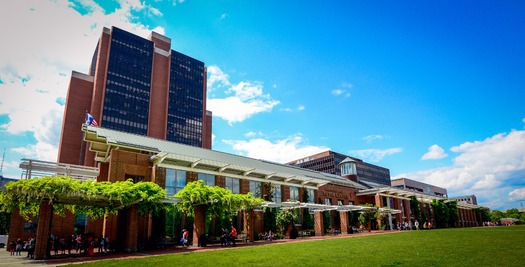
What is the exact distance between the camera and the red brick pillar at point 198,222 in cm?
2353

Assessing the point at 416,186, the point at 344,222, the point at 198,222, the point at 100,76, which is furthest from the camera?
the point at 416,186

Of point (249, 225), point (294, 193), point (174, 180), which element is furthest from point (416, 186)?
point (174, 180)

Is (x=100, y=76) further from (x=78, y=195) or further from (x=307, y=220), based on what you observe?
(x=78, y=195)

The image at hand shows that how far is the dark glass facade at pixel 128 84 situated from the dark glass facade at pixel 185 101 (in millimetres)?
7916

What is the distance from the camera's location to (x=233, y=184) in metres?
33.2

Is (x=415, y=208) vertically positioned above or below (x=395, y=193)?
below

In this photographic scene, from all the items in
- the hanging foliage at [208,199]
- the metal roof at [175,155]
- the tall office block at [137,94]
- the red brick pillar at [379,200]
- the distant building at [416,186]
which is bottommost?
the hanging foliage at [208,199]

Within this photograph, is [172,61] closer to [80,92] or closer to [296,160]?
[80,92]

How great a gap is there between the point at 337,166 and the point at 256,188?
95.3m

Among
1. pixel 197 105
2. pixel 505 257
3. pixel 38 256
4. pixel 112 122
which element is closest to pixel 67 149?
pixel 112 122

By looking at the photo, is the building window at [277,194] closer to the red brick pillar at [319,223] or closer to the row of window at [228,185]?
the row of window at [228,185]

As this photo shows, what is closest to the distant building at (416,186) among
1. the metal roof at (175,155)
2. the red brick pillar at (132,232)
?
the metal roof at (175,155)

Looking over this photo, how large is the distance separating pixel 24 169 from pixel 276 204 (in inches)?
890

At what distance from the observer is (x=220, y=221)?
2948 centimetres
